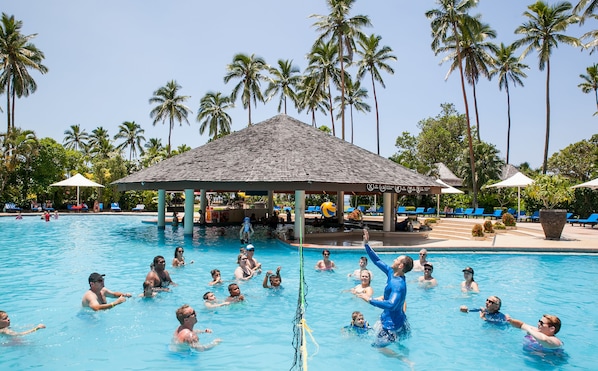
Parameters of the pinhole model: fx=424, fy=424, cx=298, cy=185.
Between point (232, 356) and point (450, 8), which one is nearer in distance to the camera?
point (232, 356)

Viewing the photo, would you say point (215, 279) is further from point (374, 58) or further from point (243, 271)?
point (374, 58)

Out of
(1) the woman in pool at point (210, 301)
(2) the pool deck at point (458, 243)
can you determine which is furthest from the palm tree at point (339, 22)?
(1) the woman in pool at point (210, 301)

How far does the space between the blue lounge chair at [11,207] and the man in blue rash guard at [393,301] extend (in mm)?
40250

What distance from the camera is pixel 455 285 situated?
1188cm

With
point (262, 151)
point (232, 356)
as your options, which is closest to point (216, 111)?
point (262, 151)

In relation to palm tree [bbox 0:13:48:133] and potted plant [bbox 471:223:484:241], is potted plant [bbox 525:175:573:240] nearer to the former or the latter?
potted plant [bbox 471:223:484:241]

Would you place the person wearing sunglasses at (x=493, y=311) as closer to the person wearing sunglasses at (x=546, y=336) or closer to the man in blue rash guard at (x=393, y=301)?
the person wearing sunglasses at (x=546, y=336)

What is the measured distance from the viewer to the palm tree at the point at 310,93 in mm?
45334

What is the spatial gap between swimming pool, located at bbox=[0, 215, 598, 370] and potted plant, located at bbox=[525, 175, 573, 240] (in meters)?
3.37

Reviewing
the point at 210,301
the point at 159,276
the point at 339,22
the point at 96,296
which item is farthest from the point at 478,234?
the point at 339,22

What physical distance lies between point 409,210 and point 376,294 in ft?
95.2

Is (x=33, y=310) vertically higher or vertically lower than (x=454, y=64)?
lower

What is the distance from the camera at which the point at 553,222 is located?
19297mm

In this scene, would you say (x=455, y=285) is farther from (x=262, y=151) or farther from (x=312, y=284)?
(x=262, y=151)
